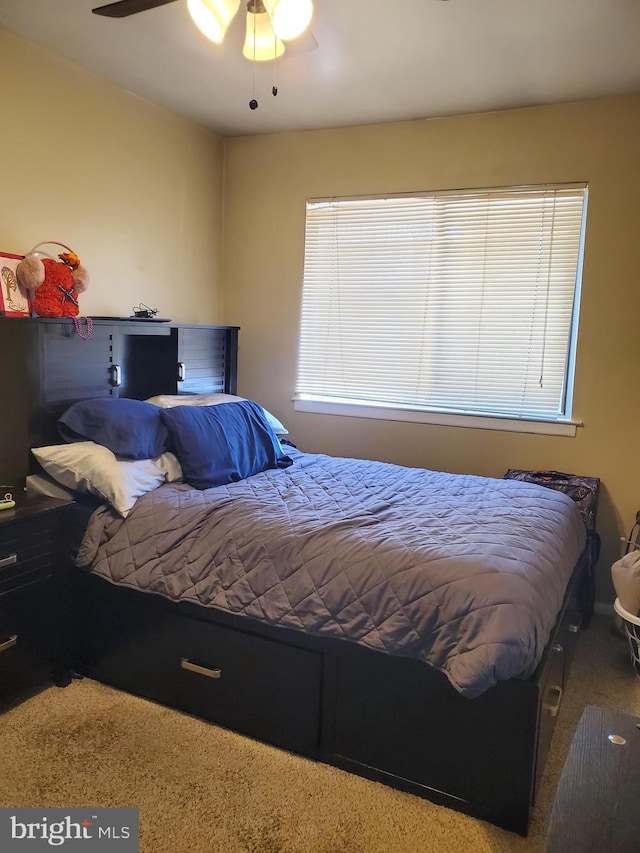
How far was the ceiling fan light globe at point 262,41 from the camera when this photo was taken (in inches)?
88.2

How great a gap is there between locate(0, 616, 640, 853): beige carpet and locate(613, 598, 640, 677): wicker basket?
0.38m

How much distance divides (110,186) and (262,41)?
48.2 inches

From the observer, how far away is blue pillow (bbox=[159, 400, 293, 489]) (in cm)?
263

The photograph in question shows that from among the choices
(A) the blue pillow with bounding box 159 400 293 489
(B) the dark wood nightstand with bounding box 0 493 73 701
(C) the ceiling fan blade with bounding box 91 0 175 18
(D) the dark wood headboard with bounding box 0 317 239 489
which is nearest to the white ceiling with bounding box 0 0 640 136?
(C) the ceiling fan blade with bounding box 91 0 175 18

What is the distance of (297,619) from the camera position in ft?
6.52

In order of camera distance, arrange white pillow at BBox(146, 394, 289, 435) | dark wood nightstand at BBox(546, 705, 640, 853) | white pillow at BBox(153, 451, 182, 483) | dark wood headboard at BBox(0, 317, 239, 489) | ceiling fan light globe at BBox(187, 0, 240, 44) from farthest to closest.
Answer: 1. white pillow at BBox(146, 394, 289, 435)
2. white pillow at BBox(153, 451, 182, 483)
3. dark wood headboard at BBox(0, 317, 239, 489)
4. ceiling fan light globe at BBox(187, 0, 240, 44)
5. dark wood nightstand at BBox(546, 705, 640, 853)

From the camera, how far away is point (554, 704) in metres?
2.13

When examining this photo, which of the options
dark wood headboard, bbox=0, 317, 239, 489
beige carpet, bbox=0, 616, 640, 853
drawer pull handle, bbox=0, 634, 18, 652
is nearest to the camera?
beige carpet, bbox=0, 616, 640, 853

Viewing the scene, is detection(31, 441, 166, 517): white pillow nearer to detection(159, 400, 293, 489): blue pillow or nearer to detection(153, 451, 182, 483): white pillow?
detection(153, 451, 182, 483): white pillow

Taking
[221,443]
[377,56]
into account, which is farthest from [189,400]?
[377,56]

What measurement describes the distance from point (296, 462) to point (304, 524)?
1013mm

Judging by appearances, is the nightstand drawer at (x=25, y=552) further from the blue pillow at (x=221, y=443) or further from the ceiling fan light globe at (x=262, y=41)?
the ceiling fan light globe at (x=262, y=41)

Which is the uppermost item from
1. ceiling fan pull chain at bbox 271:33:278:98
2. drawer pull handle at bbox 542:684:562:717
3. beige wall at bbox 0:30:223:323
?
ceiling fan pull chain at bbox 271:33:278:98

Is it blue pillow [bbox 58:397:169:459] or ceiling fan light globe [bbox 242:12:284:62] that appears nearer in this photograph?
ceiling fan light globe [bbox 242:12:284:62]
